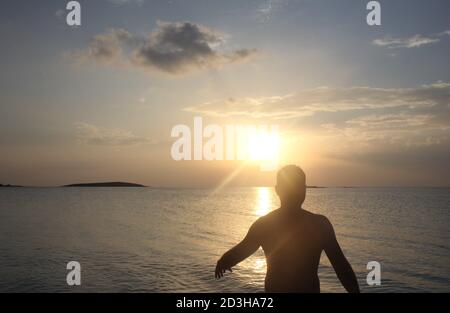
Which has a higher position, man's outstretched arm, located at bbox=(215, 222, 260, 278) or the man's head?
the man's head

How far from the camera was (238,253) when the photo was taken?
4254 millimetres

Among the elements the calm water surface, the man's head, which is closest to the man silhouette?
the man's head

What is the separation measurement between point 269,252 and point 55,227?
51.7 metres

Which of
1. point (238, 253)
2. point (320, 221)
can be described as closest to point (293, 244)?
point (320, 221)

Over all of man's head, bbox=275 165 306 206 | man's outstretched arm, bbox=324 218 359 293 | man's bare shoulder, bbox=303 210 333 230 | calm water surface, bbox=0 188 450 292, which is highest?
man's head, bbox=275 165 306 206

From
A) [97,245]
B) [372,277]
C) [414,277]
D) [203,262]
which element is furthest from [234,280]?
[97,245]

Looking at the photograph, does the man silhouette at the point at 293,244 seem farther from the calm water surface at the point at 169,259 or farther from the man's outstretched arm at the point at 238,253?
the calm water surface at the point at 169,259

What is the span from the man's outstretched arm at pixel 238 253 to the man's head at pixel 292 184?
47 centimetres

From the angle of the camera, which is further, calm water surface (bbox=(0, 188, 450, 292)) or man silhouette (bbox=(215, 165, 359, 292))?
calm water surface (bbox=(0, 188, 450, 292))

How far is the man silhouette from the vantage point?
4.16 meters

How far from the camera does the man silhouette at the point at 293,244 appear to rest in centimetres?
416

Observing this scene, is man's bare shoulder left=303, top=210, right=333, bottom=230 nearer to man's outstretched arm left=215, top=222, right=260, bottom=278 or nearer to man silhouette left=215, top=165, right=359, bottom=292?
man silhouette left=215, top=165, right=359, bottom=292

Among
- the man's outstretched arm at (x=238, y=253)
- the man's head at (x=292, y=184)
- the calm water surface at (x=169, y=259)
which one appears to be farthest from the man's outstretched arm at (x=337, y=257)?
the calm water surface at (x=169, y=259)

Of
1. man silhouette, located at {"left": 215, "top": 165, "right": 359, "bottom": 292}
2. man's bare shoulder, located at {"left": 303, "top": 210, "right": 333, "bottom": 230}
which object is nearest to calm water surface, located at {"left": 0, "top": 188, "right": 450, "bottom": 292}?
man silhouette, located at {"left": 215, "top": 165, "right": 359, "bottom": 292}
